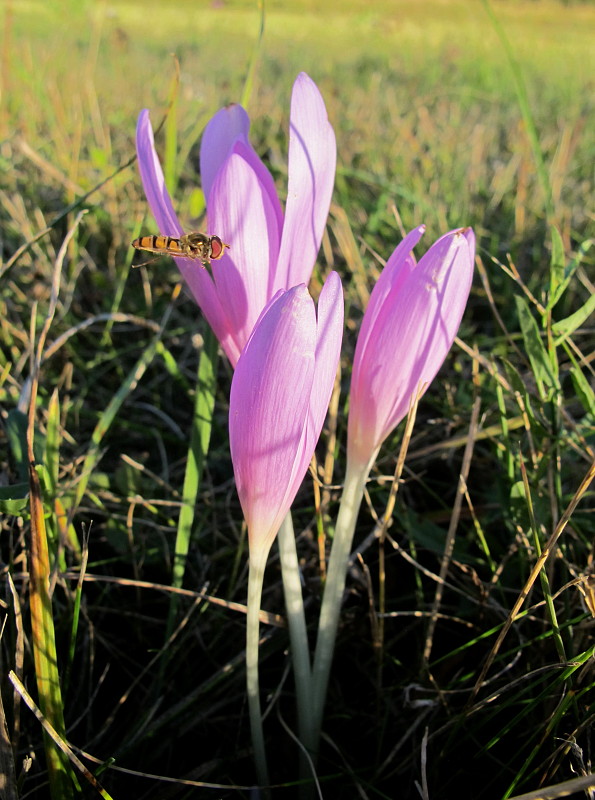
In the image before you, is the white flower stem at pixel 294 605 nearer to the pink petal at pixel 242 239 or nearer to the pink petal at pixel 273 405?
the pink petal at pixel 273 405

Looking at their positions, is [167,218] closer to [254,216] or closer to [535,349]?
[254,216]

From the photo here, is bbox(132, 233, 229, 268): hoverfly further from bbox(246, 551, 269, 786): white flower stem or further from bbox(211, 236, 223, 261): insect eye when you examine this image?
bbox(246, 551, 269, 786): white flower stem

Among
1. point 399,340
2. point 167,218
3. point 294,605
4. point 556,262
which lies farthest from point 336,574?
point 556,262

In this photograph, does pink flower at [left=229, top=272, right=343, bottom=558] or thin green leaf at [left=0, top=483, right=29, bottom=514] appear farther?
thin green leaf at [left=0, top=483, right=29, bottom=514]

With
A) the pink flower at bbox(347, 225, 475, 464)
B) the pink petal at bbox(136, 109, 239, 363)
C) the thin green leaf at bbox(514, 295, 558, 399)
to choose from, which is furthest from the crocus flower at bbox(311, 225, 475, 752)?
the thin green leaf at bbox(514, 295, 558, 399)

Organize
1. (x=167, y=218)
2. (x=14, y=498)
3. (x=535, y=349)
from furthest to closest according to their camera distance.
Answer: (x=535, y=349) → (x=14, y=498) → (x=167, y=218)

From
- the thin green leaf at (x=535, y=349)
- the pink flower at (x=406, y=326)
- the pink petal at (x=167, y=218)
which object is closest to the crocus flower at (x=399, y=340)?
the pink flower at (x=406, y=326)

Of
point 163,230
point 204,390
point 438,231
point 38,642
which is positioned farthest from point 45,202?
point 38,642
